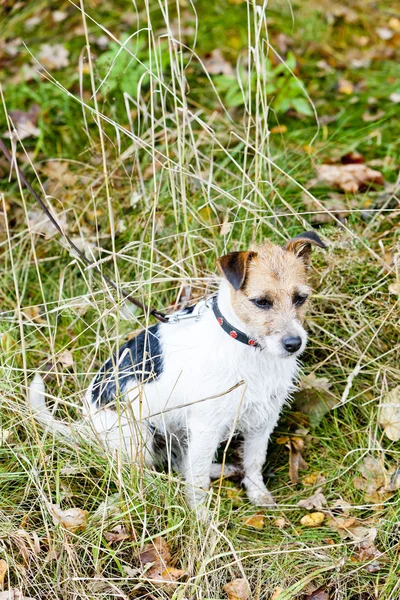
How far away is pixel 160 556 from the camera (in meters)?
3.06

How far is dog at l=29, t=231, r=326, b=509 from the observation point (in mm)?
3115

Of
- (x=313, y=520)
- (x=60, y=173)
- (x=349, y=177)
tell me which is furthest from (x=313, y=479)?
(x=60, y=173)

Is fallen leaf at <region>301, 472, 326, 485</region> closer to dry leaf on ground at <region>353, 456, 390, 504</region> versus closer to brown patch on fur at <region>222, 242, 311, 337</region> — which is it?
dry leaf on ground at <region>353, 456, 390, 504</region>

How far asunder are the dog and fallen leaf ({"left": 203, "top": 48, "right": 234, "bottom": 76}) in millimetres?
2983

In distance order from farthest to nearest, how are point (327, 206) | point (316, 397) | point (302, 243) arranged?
1. point (327, 206)
2. point (316, 397)
3. point (302, 243)

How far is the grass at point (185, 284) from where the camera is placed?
314 cm

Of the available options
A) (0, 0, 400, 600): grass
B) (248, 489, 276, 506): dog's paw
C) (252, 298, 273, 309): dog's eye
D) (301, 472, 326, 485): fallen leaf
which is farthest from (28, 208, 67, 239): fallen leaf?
(301, 472, 326, 485): fallen leaf

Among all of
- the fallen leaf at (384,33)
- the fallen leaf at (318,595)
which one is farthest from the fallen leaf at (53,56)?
the fallen leaf at (318,595)

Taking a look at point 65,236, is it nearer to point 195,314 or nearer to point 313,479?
point 195,314

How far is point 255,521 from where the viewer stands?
3.57 meters

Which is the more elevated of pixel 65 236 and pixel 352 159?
pixel 65 236

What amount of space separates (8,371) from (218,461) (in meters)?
1.37

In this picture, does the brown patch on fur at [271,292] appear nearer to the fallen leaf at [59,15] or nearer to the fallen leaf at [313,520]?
the fallen leaf at [313,520]

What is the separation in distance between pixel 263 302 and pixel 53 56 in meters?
4.03
